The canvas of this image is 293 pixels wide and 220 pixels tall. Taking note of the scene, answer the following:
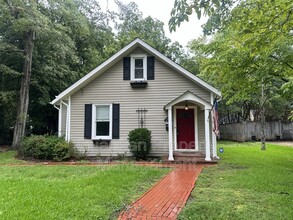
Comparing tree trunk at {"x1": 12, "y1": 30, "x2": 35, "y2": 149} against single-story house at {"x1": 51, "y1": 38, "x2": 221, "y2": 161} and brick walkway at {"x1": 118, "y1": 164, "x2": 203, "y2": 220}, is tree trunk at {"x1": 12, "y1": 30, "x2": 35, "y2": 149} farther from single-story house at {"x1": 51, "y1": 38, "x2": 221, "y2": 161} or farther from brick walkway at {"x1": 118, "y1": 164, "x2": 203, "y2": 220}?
brick walkway at {"x1": 118, "y1": 164, "x2": 203, "y2": 220}

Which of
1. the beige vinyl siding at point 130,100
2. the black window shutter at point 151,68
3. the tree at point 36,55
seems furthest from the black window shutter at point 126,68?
the tree at point 36,55

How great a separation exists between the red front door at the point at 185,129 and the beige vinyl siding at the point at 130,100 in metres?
0.37

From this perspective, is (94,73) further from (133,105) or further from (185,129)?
(185,129)

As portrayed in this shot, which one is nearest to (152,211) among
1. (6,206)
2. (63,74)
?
(6,206)

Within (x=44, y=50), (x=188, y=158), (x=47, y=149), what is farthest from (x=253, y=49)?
(x=44, y=50)

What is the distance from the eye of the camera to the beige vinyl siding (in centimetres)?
1138

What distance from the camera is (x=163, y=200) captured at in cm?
498

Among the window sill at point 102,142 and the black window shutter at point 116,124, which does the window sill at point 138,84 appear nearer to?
the black window shutter at point 116,124

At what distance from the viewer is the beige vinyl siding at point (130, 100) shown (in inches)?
448

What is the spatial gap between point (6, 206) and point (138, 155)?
6.91 m

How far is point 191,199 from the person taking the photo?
5.07 metres

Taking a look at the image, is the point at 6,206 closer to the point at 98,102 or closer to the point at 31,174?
the point at 31,174

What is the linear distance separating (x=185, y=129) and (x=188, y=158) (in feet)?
5.24

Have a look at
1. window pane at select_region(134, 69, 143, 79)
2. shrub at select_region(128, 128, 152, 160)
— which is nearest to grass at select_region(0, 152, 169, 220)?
shrub at select_region(128, 128, 152, 160)
